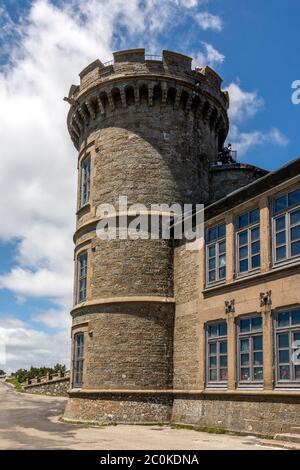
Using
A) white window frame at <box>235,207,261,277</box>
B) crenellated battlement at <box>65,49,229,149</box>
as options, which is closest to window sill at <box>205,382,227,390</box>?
white window frame at <box>235,207,261,277</box>

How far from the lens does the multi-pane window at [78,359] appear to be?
20.6m

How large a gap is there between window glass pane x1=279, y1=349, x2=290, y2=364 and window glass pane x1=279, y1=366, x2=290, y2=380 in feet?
0.49

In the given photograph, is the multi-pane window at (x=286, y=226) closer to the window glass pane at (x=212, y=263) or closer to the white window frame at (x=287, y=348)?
the white window frame at (x=287, y=348)

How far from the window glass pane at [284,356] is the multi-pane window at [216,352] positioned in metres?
2.53

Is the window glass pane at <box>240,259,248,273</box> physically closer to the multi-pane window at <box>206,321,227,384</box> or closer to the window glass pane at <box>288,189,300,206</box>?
the multi-pane window at <box>206,321,227,384</box>

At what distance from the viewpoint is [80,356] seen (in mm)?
20766

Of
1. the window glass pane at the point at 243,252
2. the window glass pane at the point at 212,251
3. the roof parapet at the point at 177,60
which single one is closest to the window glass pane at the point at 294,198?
the window glass pane at the point at 243,252

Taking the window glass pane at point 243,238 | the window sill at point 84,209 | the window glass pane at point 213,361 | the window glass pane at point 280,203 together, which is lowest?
the window glass pane at point 213,361

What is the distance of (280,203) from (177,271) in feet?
19.1

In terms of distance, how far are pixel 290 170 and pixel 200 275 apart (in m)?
5.16

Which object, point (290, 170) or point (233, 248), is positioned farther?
point (233, 248)
